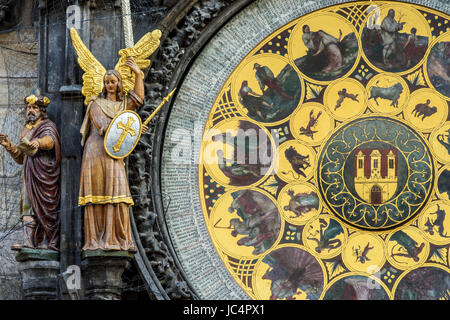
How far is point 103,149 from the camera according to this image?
552 inches

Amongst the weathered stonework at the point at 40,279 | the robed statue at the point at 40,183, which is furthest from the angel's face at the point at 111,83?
the weathered stonework at the point at 40,279

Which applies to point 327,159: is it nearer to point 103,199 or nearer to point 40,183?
point 103,199

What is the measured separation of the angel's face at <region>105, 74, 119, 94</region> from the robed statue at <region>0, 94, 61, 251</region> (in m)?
0.73

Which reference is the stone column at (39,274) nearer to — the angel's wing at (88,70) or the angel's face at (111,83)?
the angel's wing at (88,70)

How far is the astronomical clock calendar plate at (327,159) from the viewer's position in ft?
48.6

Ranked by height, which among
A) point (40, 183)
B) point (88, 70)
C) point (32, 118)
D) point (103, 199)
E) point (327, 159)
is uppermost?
point (88, 70)

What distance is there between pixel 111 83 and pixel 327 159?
8.30ft

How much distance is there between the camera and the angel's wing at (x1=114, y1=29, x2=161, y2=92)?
1438 cm

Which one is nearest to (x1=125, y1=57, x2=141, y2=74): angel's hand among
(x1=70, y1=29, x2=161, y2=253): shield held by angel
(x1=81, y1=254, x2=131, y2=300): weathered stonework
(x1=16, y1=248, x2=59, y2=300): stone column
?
(x1=70, y1=29, x2=161, y2=253): shield held by angel

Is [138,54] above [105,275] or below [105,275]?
above

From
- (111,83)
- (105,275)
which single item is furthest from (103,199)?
(111,83)

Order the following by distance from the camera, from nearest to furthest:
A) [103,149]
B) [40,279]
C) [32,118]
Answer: [103,149] < [40,279] < [32,118]

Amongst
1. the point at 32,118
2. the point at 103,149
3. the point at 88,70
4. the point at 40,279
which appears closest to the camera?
the point at 103,149

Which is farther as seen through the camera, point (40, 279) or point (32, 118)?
point (32, 118)
